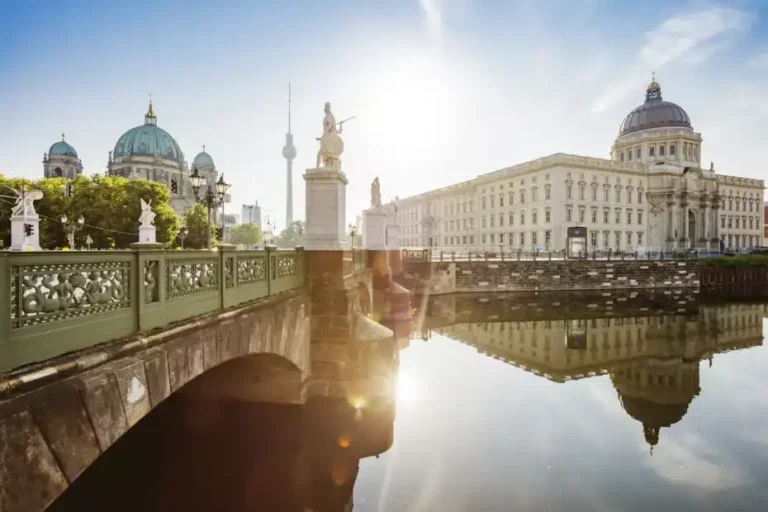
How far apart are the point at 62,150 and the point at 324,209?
90.4m

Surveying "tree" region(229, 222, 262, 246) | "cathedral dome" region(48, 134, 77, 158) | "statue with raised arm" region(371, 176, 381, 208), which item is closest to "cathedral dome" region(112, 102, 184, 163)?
"cathedral dome" region(48, 134, 77, 158)

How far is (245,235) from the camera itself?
9425 centimetres

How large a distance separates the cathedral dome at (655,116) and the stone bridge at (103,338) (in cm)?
8799

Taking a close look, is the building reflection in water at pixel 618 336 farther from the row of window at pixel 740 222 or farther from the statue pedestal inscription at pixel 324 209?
the row of window at pixel 740 222

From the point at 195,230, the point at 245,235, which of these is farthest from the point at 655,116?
the point at 245,235

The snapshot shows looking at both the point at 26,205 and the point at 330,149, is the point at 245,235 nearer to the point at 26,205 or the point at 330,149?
the point at 26,205

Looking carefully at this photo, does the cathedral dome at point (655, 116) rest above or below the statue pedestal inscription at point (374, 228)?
above

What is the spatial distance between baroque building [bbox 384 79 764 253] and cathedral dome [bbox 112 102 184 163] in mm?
57099

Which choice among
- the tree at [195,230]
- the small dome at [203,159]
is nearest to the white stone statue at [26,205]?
the tree at [195,230]

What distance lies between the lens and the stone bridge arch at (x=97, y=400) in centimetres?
293

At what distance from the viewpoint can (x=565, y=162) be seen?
5684cm

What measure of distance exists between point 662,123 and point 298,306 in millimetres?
87564

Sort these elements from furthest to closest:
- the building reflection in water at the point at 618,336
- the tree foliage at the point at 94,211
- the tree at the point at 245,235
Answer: the tree at the point at 245,235, the tree foliage at the point at 94,211, the building reflection in water at the point at 618,336

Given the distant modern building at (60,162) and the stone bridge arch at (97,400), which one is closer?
the stone bridge arch at (97,400)
